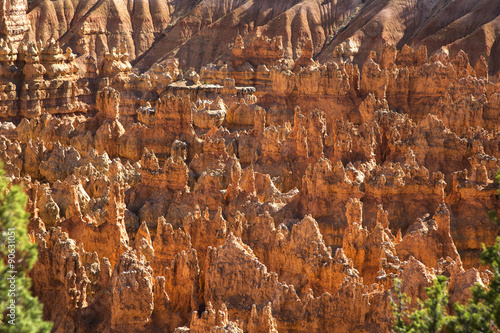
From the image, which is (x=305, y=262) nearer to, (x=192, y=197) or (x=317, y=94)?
(x=192, y=197)

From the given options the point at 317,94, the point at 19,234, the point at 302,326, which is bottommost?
the point at 302,326

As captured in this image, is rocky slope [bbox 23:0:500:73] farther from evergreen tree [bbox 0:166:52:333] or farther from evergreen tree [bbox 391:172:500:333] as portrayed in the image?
evergreen tree [bbox 0:166:52:333]

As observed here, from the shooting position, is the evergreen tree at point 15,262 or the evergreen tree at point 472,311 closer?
the evergreen tree at point 15,262

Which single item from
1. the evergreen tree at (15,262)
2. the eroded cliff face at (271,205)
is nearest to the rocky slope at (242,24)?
the eroded cliff face at (271,205)

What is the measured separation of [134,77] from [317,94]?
46.2ft

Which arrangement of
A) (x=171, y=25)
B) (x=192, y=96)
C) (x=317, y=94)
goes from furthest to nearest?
1. (x=171, y=25)
2. (x=192, y=96)
3. (x=317, y=94)

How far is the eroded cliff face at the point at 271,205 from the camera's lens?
12.7 m

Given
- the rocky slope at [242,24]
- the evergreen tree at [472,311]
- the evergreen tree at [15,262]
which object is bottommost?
the evergreen tree at [472,311]

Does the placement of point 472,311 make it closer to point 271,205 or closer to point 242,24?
point 271,205

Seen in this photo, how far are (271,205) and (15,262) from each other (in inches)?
425

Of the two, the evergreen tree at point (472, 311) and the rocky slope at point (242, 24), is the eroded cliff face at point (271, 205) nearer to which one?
the evergreen tree at point (472, 311)

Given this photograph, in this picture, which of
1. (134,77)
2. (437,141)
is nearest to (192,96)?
(134,77)

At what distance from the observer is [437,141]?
22344 millimetres

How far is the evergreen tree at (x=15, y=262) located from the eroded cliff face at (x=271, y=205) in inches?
116
